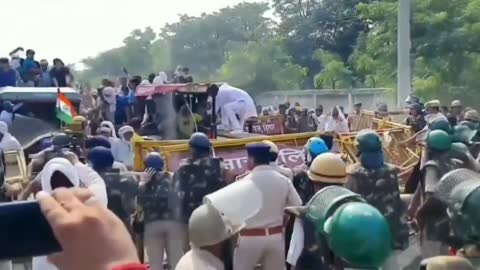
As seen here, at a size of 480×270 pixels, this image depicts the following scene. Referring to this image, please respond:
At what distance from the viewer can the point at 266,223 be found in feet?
29.1

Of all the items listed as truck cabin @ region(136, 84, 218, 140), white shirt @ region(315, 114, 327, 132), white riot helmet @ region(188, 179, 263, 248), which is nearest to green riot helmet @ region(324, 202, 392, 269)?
white riot helmet @ region(188, 179, 263, 248)

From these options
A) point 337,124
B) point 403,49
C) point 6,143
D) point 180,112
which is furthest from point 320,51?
point 6,143

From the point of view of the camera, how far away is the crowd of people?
64.2ft

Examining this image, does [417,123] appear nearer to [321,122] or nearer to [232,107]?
[232,107]

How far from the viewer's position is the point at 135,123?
696 inches

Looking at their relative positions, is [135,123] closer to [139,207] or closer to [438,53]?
[139,207]

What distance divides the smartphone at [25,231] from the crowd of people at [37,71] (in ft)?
56.3

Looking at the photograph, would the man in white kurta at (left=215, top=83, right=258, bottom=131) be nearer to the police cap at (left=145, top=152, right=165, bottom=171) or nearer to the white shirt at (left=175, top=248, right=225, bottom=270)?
the police cap at (left=145, top=152, right=165, bottom=171)

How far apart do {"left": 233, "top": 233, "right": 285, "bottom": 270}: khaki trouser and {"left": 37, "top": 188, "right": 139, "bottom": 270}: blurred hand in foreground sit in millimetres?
6688

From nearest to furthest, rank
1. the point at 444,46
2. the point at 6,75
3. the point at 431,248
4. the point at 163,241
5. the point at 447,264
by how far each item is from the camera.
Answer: the point at 447,264 → the point at 431,248 → the point at 163,241 → the point at 6,75 → the point at 444,46

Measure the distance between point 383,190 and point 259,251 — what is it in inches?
46.8

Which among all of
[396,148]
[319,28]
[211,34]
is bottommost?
[396,148]

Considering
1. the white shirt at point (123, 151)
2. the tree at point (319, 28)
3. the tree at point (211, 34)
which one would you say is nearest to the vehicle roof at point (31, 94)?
the white shirt at point (123, 151)

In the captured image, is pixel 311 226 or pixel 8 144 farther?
pixel 8 144
